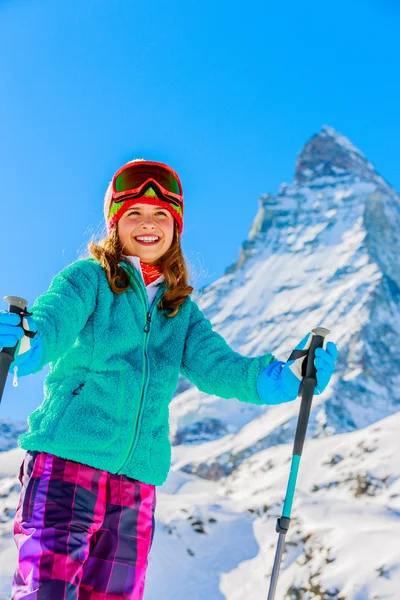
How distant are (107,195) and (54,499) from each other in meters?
1.84

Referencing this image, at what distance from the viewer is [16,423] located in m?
95.8

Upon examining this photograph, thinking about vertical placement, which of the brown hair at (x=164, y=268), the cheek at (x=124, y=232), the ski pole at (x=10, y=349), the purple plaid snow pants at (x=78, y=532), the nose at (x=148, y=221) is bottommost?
the purple plaid snow pants at (x=78, y=532)

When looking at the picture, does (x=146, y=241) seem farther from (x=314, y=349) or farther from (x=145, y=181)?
(x=314, y=349)

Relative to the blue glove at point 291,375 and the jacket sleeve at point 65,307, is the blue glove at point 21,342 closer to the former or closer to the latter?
the jacket sleeve at point 65,307

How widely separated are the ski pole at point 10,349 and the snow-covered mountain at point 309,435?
12.6 ft

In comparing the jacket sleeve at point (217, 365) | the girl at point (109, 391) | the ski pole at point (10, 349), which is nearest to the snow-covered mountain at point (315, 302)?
the jacket sleeve at point (217, 365)

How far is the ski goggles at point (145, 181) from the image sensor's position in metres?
3.52

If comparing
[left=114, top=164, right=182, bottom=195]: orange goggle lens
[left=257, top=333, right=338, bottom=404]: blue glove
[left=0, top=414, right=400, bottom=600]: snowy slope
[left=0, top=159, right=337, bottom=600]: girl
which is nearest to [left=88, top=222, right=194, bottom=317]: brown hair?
[left=0, top=159, right=337, bottom=600]: girl

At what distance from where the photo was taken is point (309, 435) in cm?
10088

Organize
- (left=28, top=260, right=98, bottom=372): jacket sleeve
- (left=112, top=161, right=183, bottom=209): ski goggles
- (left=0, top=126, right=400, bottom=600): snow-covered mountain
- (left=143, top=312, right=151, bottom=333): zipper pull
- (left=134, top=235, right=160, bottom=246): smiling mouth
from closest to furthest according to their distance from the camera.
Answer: (left=28, top=260, right=98, bottom=372): jacket sleeve < (left=143, top=312, right=151, bottom=333): zipper pull < (left=134, top=235, right=160, bottom=246): smiling mouth < (left=112, top=161, right=183, bottom=209): ski goggles < (left=0, top=126, right=400, bottom=600): snow-covered mountain

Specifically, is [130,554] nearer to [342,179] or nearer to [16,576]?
[16,576]

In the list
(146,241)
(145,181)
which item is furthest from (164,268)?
(145,181)

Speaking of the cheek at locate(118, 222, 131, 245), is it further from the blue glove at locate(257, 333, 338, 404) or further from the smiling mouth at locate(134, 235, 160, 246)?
the blue glove at locate(257, 333, 338, 404)

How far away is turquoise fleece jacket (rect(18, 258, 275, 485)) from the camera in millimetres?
2715
